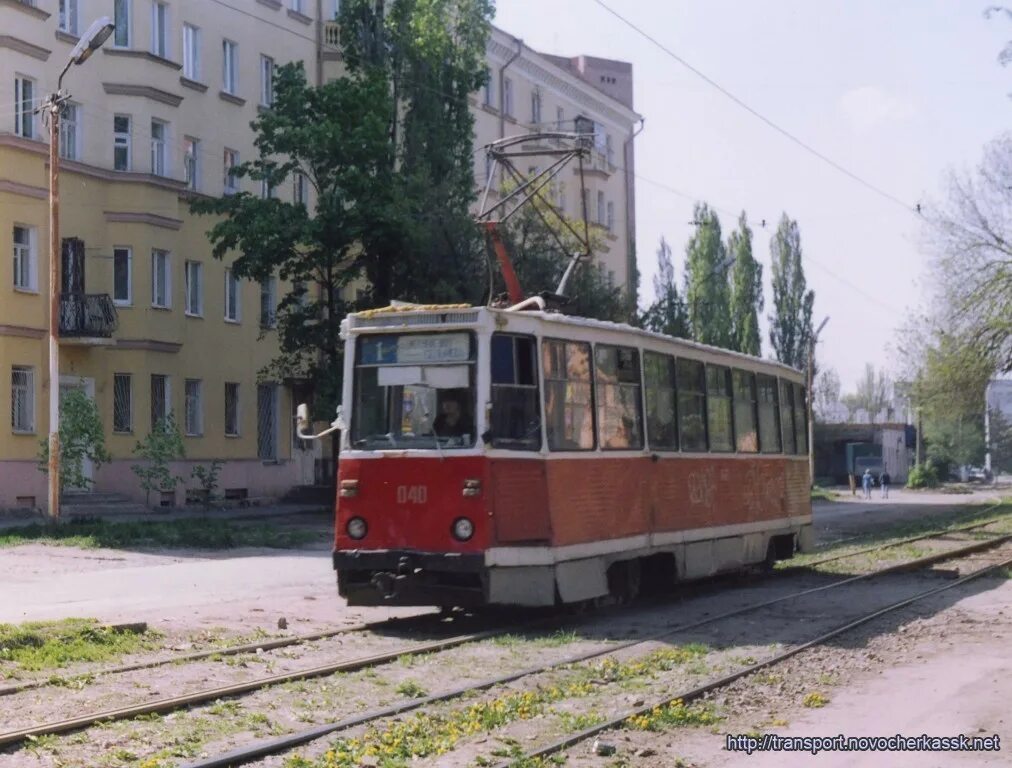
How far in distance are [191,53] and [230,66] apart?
2.01 m

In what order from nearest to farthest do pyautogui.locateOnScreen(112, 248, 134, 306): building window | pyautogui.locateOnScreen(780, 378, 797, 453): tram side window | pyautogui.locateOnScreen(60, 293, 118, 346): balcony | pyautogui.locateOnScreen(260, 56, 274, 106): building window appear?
pyautogui.locateOnScreen(780, 378, 797, 453): tram side window
pyautogui.locateOnScreen(60, 293, 118, 346): balcony
pyautogui.locateOnScreen(112, 248, 134, 306): building window
pyautogui.locateOnScreen(260, 56, 274, 106): building window

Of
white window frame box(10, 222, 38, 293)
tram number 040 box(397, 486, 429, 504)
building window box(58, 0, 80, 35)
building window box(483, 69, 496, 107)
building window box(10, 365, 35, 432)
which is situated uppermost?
building window box(483, 69, 496, 107)

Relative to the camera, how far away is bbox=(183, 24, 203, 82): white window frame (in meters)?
41.5

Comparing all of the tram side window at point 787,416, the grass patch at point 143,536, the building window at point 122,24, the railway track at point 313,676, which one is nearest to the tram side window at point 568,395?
the railway track at point 313,676

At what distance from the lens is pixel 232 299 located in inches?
1731

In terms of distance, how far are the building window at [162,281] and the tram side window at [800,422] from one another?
21482 millimetres

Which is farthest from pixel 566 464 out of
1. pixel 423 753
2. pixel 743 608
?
pixel 423 753

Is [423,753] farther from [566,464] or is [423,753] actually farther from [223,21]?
[223,21]

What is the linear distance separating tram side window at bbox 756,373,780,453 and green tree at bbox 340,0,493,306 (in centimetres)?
1421

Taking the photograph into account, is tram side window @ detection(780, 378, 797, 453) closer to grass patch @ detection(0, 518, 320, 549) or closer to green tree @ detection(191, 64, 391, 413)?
grass patch @ detection(0, 518, 320, 549)

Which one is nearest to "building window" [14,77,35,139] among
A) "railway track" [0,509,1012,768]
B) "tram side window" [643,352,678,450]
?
"tram side window" [643,352,678,450]

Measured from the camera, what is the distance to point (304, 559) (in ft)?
79.2

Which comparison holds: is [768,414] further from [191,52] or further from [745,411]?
[191,52]

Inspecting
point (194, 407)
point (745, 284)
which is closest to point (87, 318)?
point (194, 407)
